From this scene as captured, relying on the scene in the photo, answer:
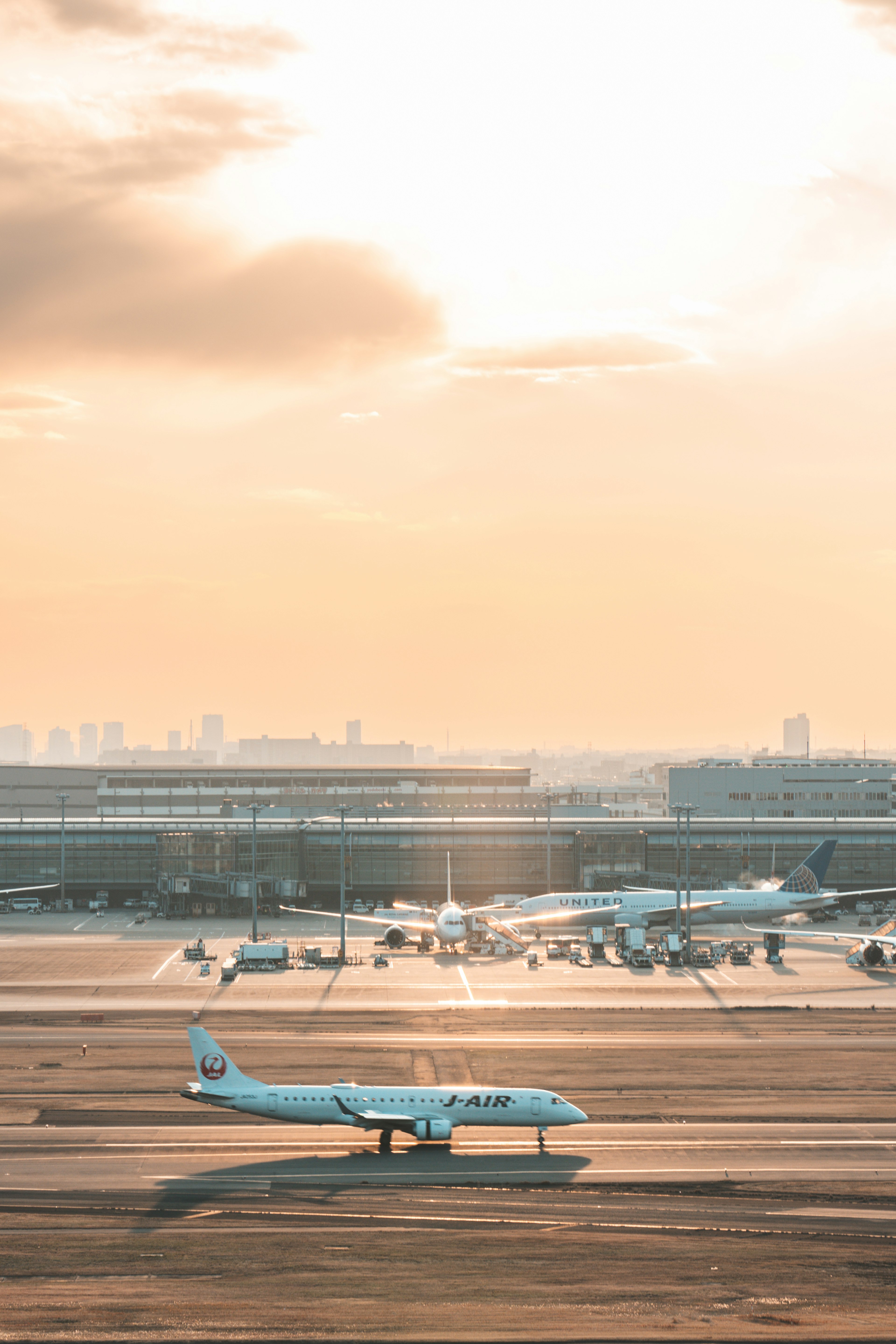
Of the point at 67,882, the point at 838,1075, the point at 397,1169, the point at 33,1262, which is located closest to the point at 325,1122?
the point at 397,1169

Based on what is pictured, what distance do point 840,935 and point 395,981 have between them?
147 ft

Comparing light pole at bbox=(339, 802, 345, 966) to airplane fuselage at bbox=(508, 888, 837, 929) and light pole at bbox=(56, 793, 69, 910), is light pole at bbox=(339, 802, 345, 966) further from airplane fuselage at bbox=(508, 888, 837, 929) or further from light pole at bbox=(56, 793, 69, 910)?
light pole at bbox=(56, 793, 69, 910)

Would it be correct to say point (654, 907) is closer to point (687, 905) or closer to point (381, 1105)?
point (687, 905)

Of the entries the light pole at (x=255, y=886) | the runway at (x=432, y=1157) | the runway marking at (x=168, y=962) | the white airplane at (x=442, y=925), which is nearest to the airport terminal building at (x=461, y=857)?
the white airplane at (x=442, y=925)

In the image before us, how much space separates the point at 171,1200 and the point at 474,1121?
1608 centimetres

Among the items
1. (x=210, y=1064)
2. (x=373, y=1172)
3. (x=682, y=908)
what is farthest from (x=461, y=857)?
(x=373, y=1172)

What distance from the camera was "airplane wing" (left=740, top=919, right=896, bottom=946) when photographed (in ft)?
373

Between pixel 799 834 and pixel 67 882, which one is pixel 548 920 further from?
pixel 67 882

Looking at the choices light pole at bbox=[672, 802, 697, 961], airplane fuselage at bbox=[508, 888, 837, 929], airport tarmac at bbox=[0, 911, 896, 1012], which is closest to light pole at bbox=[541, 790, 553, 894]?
airplane fuselage at bbox=[508, 888, 837, 929]

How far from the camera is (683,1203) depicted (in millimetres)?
52938

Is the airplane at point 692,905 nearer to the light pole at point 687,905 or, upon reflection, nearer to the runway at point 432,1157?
the light pole at point 687,905

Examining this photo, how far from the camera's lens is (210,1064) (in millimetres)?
60312

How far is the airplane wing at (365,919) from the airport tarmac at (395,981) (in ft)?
12.0

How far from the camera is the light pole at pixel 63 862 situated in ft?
504
